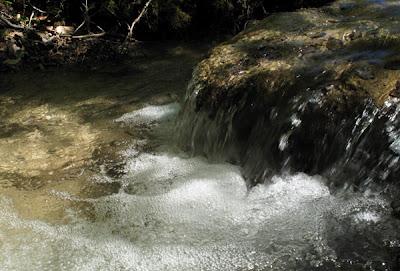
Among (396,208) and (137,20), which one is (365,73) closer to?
(396,208)

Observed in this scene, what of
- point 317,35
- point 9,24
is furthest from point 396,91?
point 9,24

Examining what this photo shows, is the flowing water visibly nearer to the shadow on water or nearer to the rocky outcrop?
the shadow on water

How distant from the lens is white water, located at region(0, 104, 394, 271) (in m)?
2.92

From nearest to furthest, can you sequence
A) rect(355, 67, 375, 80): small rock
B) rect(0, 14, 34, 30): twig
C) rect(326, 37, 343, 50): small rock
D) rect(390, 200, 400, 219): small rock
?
1. rect(390, 200, 400, 219): small rock
2. rect(355, 67, 375, 80): small rock
3. rect(326, 37, 343, 50): small rock
4. rect(0, 14, 34, 30): twig

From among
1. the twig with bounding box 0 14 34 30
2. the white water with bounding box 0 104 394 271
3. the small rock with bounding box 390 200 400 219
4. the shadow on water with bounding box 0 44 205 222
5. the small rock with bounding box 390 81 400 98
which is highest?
the small rock with bounding box 390 81 400 98

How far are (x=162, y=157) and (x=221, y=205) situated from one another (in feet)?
3.88

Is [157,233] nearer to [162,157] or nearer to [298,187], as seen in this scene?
[298,187]

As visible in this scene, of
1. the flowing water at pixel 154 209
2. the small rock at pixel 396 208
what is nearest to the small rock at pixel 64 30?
the flowing water at pixel 154 209

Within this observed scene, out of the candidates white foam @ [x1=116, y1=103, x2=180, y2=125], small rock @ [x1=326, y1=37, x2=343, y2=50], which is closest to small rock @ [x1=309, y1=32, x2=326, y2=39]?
small rock @ [x1=326, y1=37, x2=343, y2=50]

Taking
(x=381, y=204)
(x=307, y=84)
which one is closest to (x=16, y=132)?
(x=307, y=84)

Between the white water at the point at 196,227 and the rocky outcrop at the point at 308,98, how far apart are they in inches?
9.0

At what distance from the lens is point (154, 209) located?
361 centimetres

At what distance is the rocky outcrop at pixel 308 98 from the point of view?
130 inches

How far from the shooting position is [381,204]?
296cm
